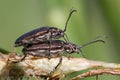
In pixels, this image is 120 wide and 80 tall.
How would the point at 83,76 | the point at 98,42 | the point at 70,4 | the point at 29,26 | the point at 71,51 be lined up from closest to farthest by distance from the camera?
the point at 83,76 → the point at 71,51 → the point at 70,4 → the point at 98,42 → the point at 29,26

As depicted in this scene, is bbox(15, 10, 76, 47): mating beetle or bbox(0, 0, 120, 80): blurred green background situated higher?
bbox(0, 0, 120, 80): blurred green background

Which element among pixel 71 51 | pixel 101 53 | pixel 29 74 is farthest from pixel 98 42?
pixel 29 74

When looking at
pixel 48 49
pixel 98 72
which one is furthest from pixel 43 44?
pixel 98 72

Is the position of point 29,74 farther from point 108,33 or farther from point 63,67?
point 108,33

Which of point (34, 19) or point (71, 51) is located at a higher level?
point (34, 19)

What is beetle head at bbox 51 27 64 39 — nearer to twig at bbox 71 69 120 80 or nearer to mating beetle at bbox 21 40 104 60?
mating beetle at bbox 21 40 104 60

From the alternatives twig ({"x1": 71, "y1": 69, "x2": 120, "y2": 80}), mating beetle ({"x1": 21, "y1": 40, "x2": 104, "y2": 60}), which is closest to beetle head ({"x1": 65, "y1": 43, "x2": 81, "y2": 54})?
mating beetle ({"x1": 21, "y1": 40, "x2": 104, "y2": 60})
